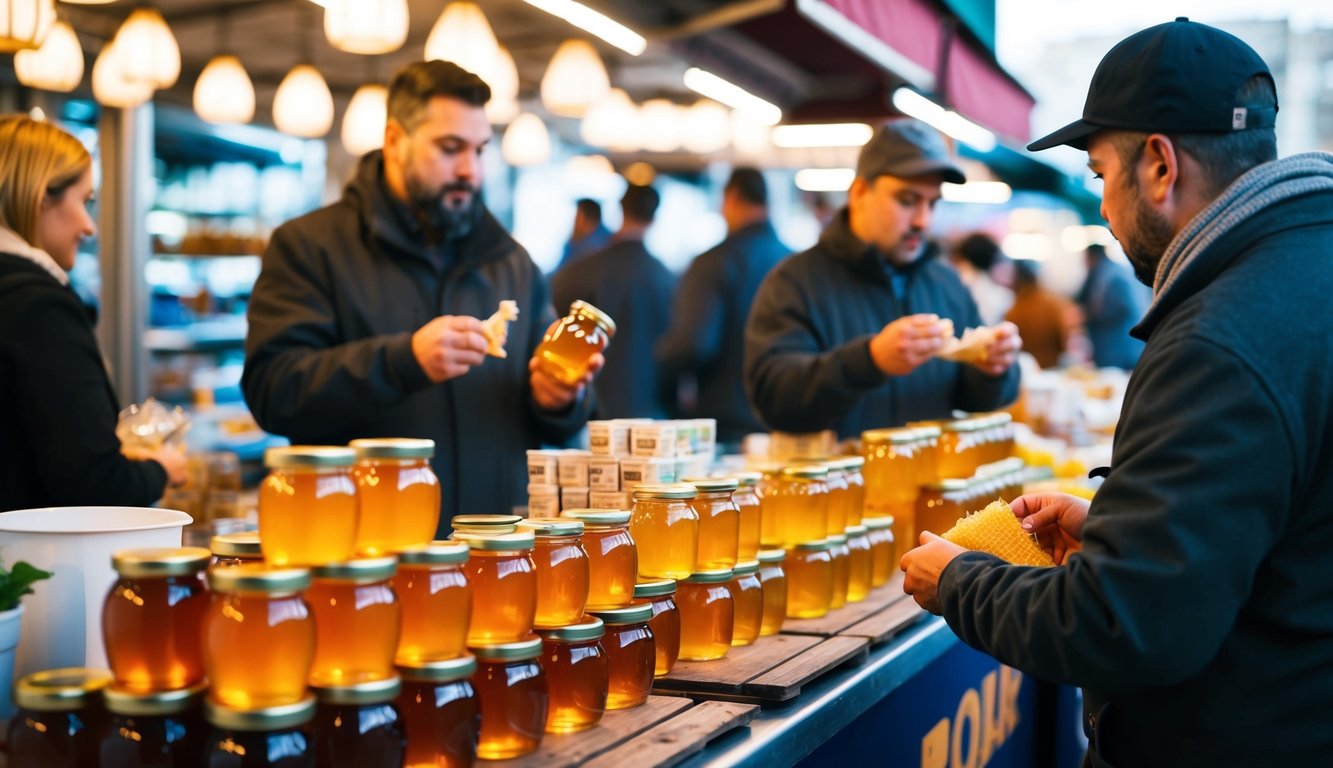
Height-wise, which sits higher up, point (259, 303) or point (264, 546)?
point (259, 303)

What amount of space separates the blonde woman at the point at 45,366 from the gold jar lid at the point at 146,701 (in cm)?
155

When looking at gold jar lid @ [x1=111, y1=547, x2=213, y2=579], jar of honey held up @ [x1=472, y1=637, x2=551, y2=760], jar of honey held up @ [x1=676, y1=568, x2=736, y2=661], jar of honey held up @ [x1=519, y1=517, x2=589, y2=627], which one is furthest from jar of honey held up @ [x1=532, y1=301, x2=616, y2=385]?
gold jar lid @ [x1=111, y1=547, x2=213, y2=579]

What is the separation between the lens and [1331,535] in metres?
1.89

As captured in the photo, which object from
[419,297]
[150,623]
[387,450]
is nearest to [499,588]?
[387,450]

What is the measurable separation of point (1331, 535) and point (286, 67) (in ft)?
32.4

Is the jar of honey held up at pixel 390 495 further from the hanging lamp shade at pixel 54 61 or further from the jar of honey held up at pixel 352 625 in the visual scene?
the hanging lamp shade at pixel 54 61

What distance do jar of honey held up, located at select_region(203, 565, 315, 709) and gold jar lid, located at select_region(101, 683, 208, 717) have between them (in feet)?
0.14

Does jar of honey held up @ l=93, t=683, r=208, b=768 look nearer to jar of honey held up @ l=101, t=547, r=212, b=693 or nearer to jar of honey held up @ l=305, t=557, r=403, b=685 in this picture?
jar of honey held up @ l=101, t=547, r=212, b=693

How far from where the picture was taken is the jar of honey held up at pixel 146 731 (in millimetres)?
1611

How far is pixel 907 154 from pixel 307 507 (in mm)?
2904


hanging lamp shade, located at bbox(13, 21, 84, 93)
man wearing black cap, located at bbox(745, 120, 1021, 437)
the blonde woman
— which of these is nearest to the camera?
the blonde woman

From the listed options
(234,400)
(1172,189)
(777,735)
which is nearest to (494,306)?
(777,735)

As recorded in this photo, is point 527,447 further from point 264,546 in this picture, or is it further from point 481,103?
point 264,546

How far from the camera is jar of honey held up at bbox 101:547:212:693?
1659mm
